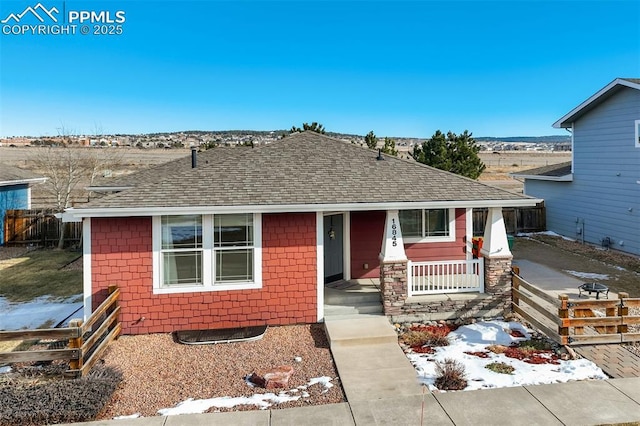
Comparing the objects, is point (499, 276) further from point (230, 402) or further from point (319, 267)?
point (230, 402)

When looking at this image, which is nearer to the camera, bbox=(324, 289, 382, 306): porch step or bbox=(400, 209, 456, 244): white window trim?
bbox=(324, 289, 382, 306): porch step

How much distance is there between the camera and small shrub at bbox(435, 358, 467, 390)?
243 inches

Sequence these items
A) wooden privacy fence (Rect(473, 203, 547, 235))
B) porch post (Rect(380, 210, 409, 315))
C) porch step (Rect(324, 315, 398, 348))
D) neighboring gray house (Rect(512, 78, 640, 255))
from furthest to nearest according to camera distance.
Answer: wooden privacy fence (Rect(473, 203, 547, 235)), neighboring gray house (Rect(512, 78, 640, 255)), porch post (Rect(380, 210, 409, 315)), porch step (Rect(324, 315, 398, 348))

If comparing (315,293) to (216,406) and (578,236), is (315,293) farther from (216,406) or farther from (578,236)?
(578,236)

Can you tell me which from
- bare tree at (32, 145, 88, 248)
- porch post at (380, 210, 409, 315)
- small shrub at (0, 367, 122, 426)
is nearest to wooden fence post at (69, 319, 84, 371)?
small shrub at (0, 367, 122, 426)

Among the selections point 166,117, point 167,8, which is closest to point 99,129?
point 167,8

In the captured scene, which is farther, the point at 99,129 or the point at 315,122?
the point at 99,129

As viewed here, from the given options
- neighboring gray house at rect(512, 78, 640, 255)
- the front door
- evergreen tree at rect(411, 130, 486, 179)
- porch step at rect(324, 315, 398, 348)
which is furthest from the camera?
evergreen tree at rect(411, 130, 486, 179)

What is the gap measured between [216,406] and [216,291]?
315cm

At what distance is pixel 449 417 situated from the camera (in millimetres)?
5301

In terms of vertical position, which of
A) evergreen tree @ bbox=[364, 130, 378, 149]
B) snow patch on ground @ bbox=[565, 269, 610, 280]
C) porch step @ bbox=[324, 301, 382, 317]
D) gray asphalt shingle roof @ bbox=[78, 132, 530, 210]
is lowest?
porch step @ bbox=[324, 301, 382, 317]

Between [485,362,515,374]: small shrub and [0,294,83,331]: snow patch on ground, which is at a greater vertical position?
[0,294,83,331]: snow patch on ground

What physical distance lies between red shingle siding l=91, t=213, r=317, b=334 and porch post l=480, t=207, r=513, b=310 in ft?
13.0

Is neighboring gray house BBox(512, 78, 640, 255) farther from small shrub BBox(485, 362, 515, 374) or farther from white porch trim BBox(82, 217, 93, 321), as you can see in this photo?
white porch trim BBox(82, 217, 93, 321)
